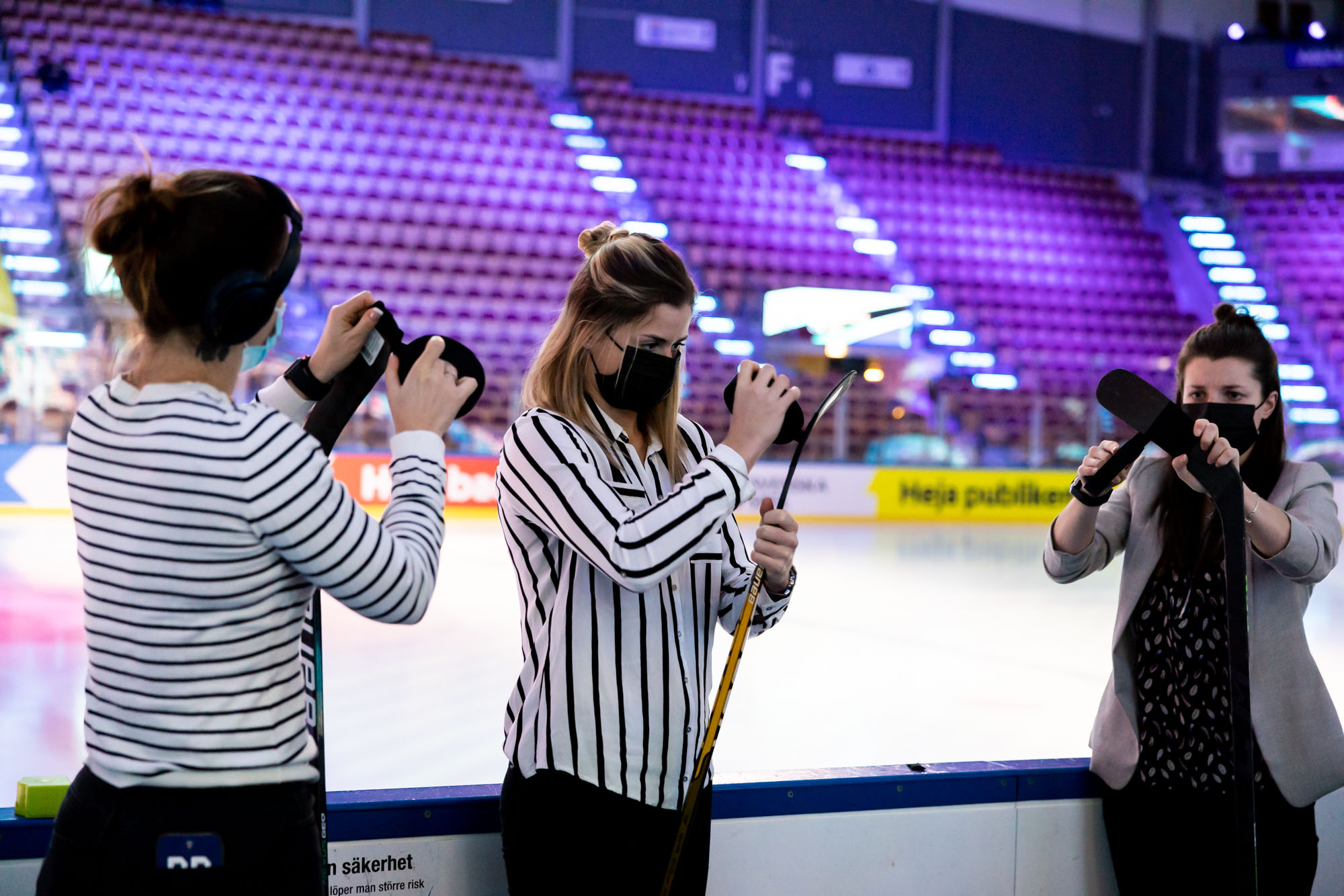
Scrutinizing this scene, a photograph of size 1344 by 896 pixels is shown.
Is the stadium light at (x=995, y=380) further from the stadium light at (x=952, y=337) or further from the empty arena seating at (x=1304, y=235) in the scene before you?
the empty arena seating at (x=1304, y=235)

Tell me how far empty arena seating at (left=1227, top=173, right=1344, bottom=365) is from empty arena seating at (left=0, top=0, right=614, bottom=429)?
8236 mm

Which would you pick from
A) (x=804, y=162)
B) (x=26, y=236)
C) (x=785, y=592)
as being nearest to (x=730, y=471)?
(x=785, y=592)

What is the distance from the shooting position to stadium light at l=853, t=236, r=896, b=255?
43.8 ft

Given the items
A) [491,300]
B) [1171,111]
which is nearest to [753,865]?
[491,300]

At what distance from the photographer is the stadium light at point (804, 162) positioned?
13.9 m

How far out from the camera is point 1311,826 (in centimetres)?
143

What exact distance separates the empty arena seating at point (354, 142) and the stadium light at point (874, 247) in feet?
9.88

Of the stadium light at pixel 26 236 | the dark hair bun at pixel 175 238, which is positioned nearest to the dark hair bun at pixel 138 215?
the dark hair bun at pixel 175 238

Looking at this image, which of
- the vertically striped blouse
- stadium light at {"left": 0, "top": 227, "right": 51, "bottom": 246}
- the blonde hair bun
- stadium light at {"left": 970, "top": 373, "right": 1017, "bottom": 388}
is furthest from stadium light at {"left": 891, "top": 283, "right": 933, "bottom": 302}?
the vertically striped blouse

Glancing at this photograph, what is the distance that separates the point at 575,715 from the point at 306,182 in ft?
38.0

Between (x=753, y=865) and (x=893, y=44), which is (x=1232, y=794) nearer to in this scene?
(x=753, y=865)

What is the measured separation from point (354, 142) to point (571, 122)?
8.48 ft

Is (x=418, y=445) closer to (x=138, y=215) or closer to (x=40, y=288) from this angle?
(x=138, y=215)

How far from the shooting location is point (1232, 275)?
13969 millimetres
